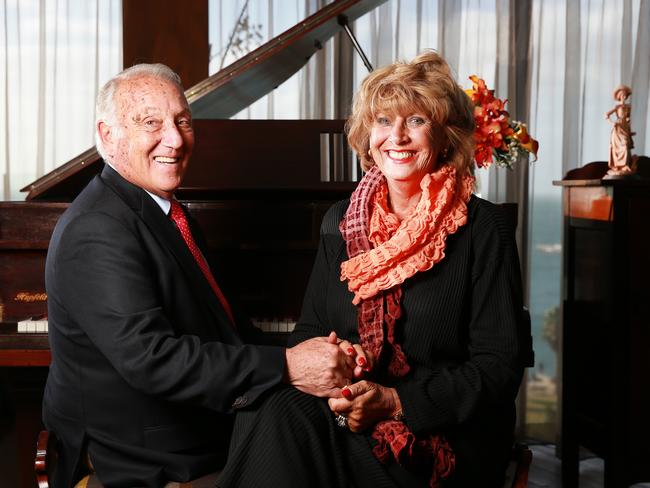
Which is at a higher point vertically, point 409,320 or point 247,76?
point 247,76

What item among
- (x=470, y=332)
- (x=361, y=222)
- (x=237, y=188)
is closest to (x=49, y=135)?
(x=237, y=188)

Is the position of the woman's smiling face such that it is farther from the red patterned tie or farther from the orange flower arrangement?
the orange flower arrangement

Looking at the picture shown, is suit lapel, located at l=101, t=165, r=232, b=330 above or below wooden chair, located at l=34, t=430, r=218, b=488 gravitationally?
above

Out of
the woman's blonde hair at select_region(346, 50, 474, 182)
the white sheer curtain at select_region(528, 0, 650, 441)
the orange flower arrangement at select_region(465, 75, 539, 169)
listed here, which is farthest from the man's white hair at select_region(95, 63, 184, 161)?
the white sheer curtain at select_region(528, 0, 650, 441)

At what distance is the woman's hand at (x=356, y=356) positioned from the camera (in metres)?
1.79

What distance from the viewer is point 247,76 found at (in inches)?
117

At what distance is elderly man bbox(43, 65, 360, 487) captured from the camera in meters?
1.75

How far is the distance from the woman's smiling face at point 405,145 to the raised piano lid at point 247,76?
1007 millimetres

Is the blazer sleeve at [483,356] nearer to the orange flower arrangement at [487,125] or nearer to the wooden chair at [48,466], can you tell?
the wooden chair at [48,466]

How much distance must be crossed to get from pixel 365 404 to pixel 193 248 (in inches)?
25.5

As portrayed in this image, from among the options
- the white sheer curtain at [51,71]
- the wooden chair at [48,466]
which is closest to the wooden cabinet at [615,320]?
the wooden chair at [48,466]

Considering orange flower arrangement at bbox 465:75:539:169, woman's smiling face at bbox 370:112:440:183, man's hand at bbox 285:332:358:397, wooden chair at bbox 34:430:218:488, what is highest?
orange flower arrangement at bbox 465:75:539:169

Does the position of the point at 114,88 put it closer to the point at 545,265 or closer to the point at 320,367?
the point at 320,367

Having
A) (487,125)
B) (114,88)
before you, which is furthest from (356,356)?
(487,125)
